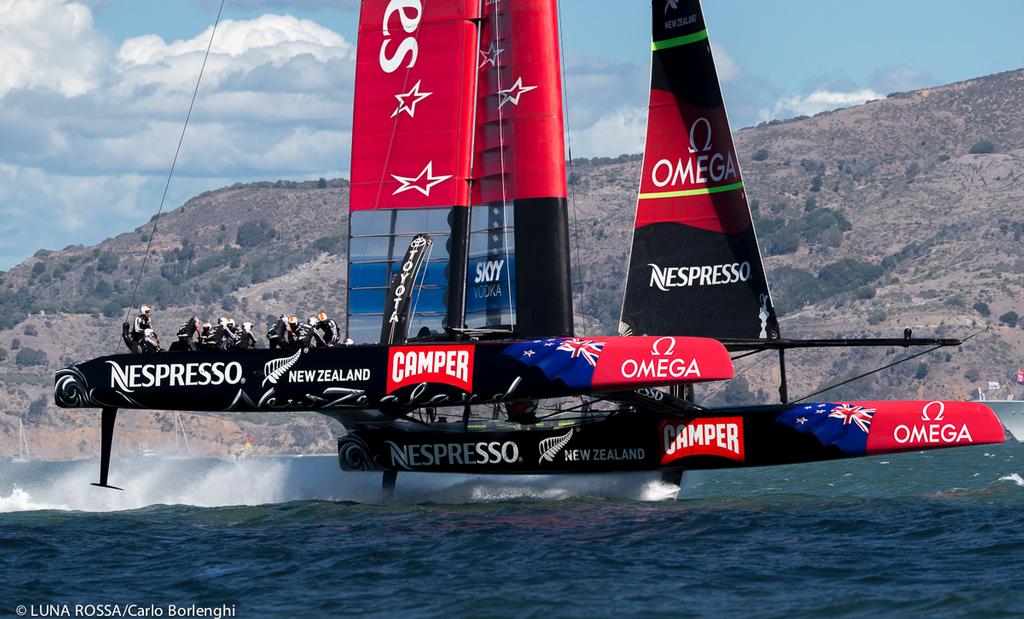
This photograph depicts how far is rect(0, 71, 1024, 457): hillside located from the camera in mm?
108562

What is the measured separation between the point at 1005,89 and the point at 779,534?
16671 cm

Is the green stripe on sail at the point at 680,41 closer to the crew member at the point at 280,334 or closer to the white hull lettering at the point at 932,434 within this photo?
the white hull lettering at the point at 932,434

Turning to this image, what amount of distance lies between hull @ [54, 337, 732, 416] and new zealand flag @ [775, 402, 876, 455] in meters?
1.15

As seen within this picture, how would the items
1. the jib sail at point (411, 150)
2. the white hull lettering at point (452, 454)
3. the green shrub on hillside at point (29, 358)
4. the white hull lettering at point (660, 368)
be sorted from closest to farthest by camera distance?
the white hull lettering at point (660, 368) < the white hull lettering at point (452, 454) < the jib sail at point (411, 150) < the green shrub on hillside at point (29, 358)

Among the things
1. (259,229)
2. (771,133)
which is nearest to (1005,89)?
(771,133)

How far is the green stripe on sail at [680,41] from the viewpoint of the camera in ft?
67.1

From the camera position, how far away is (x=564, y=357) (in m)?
18.1

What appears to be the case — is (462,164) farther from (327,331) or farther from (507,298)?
(327,331)

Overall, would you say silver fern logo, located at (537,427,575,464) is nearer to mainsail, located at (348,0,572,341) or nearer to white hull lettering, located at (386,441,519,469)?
white hull lettering, located at (386,441,519,469)

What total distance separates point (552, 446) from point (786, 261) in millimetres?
126369

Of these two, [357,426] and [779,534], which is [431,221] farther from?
[779,534]

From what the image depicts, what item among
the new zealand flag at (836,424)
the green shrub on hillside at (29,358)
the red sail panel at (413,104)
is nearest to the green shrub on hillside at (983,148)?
the green shrub on hillside at (29,358)

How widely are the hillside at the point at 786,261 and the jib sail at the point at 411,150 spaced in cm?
6499

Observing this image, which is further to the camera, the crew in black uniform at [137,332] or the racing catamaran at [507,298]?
the crew in black uniform at [137,332]
